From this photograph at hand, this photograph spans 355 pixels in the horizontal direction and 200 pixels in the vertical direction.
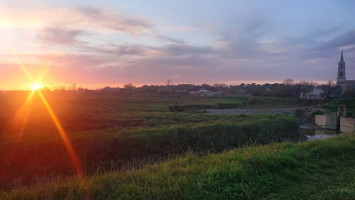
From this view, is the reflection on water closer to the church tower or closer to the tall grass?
the tall grass

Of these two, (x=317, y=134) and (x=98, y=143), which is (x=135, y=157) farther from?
(x=317, y=134)

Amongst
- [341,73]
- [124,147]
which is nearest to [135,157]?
[124,147]

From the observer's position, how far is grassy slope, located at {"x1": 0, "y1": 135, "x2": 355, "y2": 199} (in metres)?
6.11

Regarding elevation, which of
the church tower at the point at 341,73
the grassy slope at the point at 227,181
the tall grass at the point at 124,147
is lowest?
the tall grass at the point at 124,147

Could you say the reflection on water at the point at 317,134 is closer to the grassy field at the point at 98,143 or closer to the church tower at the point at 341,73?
the grassy field at the point at 98,143

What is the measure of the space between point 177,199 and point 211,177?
1428 mm

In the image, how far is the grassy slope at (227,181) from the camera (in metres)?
6.11

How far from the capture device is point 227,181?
22.8ft

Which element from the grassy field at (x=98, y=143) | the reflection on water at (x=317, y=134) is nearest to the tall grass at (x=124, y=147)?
the grassy field at (x=98, y=143)

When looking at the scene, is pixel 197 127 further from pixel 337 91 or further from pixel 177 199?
pixel 337 91

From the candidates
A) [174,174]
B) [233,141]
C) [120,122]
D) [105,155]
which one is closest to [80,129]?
[120,122]

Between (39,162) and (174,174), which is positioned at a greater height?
(174,174)

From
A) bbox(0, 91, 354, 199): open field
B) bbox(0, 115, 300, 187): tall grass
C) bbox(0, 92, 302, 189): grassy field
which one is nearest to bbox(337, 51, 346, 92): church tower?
bbox(0, 91, 354, 199): open field

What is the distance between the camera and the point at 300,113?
62.5 metres
